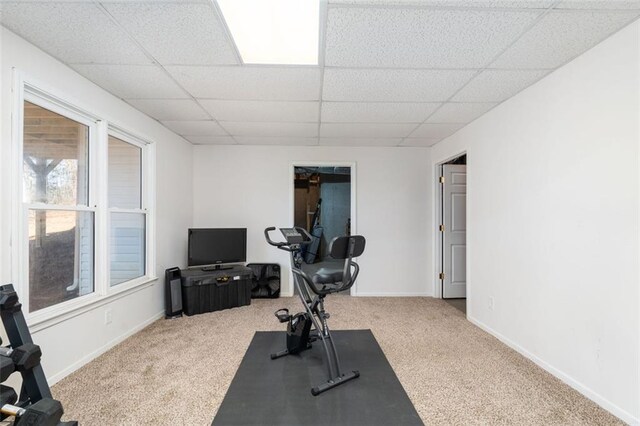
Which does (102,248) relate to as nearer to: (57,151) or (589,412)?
(57,151)

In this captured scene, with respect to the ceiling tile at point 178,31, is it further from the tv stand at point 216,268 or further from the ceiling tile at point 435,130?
the tv stand at point 216,268

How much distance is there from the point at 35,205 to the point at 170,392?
1.63 metres

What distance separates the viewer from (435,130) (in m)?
3.62

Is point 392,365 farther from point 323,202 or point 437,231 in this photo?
point 323,202

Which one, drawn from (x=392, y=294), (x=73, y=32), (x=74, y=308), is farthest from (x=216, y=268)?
(x=73, y=32)

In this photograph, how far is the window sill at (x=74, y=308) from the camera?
189 cm

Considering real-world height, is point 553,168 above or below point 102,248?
above

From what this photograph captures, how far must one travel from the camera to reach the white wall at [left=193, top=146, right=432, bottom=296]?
437cm

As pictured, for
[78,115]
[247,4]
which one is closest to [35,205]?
[78,115]

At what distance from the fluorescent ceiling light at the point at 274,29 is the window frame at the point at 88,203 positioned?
1470mm

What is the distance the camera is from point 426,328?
307cm

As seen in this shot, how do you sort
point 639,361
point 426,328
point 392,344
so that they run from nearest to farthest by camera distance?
1. point 639,361
2. point 392,344
3. point 426,328

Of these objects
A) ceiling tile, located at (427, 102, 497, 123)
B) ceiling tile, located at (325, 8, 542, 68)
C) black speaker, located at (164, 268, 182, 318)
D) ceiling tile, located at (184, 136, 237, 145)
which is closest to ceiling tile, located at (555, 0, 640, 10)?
ceiling tile, located at (325, 8, 542, 68)

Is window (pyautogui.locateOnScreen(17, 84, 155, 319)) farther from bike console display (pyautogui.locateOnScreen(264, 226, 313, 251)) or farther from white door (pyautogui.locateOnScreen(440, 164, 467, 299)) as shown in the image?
white door (pyautogui.locateOnScreen(440, 164, 467, 299))
